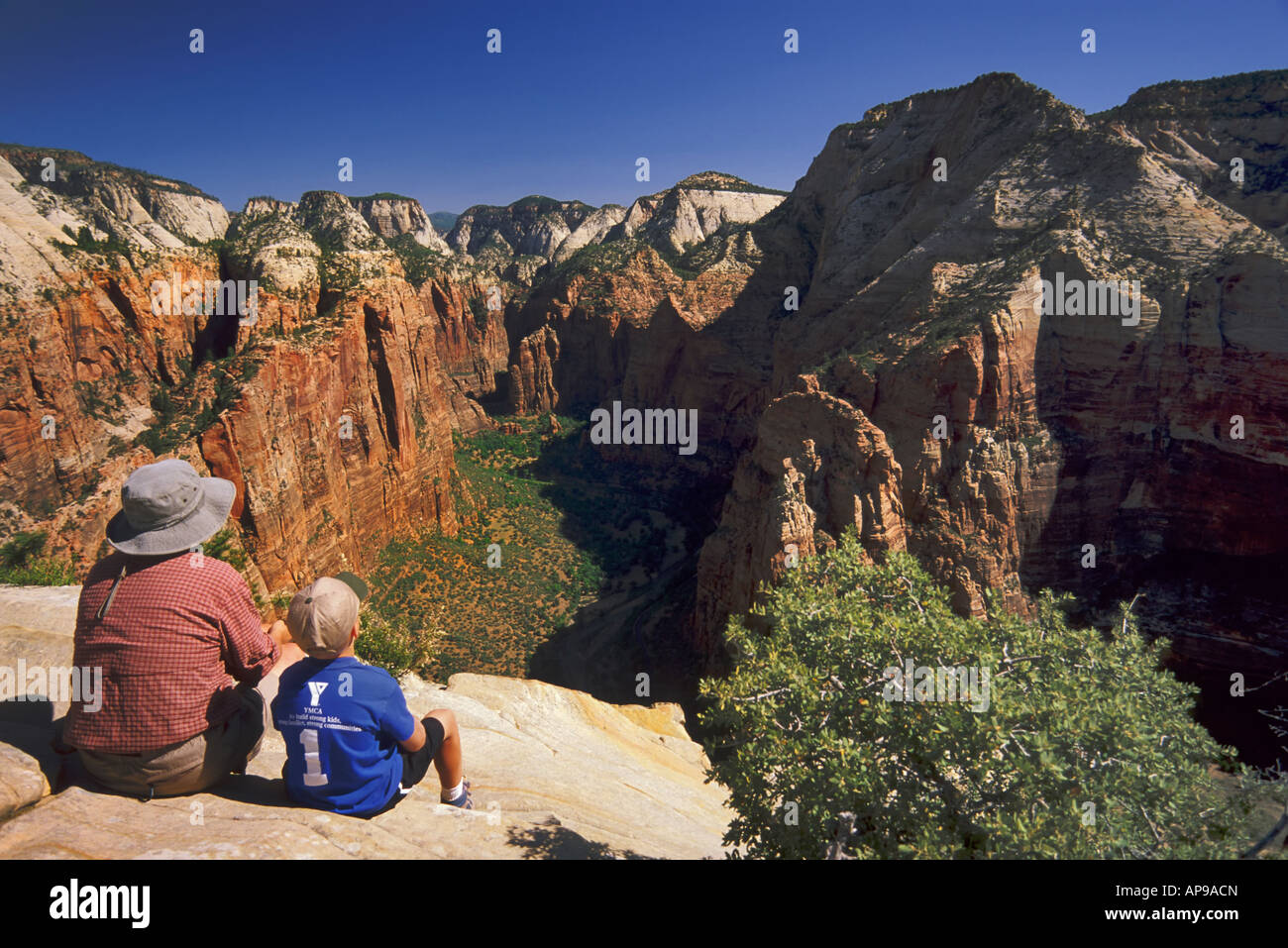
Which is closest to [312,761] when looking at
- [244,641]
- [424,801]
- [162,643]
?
[244,641]

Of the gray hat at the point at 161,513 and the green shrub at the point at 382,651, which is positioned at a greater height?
the gray hat at the point at 161,513

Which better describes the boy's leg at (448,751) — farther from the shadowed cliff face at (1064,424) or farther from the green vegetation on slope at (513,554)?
the shadowed cliff face at (1064,424)

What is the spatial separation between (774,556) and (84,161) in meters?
151

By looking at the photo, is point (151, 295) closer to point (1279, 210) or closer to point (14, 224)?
point (14, 224)

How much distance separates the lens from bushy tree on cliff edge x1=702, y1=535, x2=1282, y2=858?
24.2 ft

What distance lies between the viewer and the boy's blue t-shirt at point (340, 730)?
17.6 feet

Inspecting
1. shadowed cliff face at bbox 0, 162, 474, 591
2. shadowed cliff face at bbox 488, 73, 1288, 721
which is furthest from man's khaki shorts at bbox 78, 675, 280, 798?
shadowed cliff face at bbox 488, 73, 1288, 721

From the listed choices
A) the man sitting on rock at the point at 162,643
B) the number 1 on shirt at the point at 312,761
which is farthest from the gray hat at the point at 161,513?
the number 1 on shirt at the point at 312,761

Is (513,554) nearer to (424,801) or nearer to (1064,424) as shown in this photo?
(1064,424)

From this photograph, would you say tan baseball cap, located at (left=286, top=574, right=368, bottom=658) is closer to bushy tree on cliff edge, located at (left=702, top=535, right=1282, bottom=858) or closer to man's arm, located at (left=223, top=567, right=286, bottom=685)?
man's arm, located at (left=223, top=567, right=286, bottom=685)

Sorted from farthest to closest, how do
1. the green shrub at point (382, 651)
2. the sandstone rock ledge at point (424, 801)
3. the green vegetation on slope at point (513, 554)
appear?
the green vegetation on slope at point (513, 554)
the green shrub at point (382, 651)
the sandstone rock ledge at point (424, 801)

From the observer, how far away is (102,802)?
539 centimetres

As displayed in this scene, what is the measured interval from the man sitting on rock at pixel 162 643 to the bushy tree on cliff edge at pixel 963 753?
20.8 feet

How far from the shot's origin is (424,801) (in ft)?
23.6
